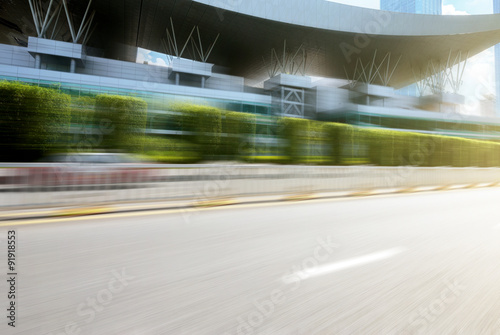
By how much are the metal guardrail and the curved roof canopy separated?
109 feet

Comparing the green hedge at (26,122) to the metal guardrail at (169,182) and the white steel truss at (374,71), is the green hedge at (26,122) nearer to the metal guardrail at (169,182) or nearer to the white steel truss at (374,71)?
the metal guardrail at (169,182)

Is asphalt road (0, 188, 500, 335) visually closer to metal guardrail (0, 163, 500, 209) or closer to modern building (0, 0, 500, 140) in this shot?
metal guardrail (0, 163, 500, 209)

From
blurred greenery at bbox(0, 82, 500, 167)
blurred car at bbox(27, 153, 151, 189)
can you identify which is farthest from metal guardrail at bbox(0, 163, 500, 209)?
blurred greenery at bbox(0, 82, 500, 167)

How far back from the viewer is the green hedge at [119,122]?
420 inches

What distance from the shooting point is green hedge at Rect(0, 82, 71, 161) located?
28.6 ft

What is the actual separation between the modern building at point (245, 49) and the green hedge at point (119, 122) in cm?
1856

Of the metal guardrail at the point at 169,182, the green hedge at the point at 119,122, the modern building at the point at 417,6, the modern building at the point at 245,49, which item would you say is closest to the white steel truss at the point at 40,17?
the modern building at the point at 245,49

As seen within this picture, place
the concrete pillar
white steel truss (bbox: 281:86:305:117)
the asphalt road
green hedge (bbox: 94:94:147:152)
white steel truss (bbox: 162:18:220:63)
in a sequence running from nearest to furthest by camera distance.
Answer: the asphalt road < green hedge (bbox: 94:94:147:152) < the concrete pillar < white steel truss (bbox: 281:86:305:117) < white steel truss (bbox: 162:18:220:63)

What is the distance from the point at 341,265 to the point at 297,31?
44080 mm

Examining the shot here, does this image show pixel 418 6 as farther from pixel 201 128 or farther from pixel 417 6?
pixel 201 128

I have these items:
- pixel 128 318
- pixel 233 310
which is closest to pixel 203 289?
pixel 233 310

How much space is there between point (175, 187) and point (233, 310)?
6.08 meters

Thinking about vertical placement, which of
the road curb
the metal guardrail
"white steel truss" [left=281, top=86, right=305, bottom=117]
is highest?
"white steel truss" [left=281, top=86, right=305, bottom=117]

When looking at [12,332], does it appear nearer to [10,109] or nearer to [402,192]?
[10,109]
